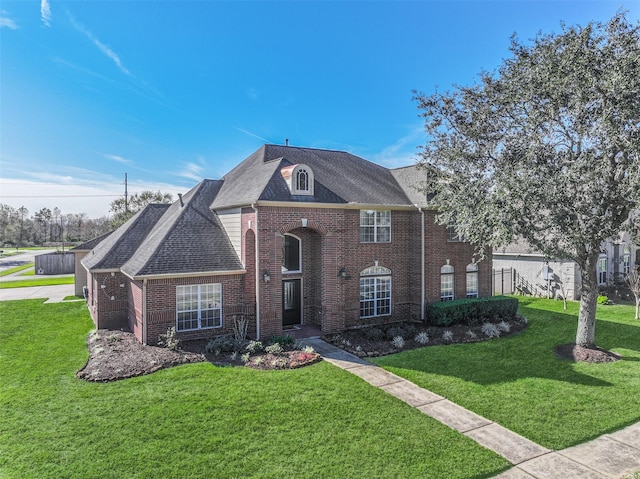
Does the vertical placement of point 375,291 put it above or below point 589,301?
below

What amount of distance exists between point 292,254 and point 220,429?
9.40 meters

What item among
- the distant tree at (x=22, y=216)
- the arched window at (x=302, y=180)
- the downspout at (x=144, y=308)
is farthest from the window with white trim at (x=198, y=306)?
the distant tree at (x=22, y=216)

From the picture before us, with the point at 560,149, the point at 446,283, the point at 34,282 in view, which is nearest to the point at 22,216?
the point at 34,282

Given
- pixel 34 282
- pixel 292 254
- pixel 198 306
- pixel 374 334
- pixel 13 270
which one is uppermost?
pixel 292 254

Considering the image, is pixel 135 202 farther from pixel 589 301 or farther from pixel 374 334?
pixel 589 301

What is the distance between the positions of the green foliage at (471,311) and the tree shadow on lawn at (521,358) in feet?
4.86

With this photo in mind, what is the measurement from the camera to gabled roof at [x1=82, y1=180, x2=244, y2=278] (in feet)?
46.1

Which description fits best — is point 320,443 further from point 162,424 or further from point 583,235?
point 583,235

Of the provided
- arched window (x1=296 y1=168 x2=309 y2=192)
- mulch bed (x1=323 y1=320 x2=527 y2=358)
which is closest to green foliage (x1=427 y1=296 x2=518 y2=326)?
mulch bed (x1=323 y1=320 x2=527 y2=358)

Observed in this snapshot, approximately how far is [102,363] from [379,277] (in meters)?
10.8

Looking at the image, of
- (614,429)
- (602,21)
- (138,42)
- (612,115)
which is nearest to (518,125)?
(612,115)

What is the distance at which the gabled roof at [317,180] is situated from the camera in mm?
15234

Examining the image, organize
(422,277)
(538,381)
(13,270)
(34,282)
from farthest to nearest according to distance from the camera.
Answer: (13,270) < (34,282) < (422,277) < (538,381)

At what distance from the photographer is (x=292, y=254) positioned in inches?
664
